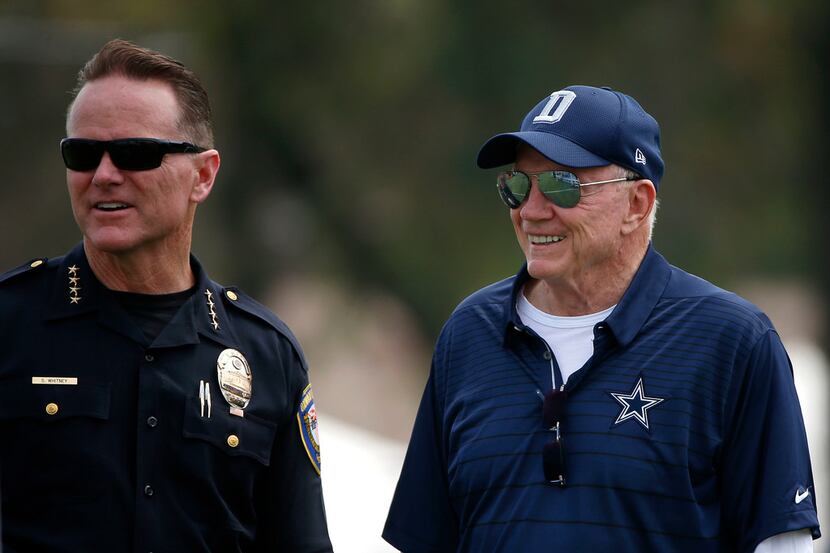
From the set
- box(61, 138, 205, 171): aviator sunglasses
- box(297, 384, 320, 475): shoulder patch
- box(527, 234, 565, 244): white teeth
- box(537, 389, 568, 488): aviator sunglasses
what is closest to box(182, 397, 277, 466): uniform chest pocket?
box(297, 384, 320, 475): shoulder patch

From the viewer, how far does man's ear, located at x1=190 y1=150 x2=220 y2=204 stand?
4254mm

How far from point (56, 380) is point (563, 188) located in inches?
59.0

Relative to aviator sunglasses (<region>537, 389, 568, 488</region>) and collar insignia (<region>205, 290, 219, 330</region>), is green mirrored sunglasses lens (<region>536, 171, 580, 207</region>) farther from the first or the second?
collar insignia (<region>205, 290, 219, 330</region>)

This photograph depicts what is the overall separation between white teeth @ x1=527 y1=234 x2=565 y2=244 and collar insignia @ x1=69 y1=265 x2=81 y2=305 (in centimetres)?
129

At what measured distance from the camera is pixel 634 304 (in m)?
4.09

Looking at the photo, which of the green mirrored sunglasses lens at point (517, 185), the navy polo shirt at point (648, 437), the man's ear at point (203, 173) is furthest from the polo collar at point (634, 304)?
the man's ear at point (203, 173)

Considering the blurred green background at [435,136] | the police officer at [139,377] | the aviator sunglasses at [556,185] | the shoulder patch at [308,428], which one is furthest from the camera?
the blurred green background at [435,136]

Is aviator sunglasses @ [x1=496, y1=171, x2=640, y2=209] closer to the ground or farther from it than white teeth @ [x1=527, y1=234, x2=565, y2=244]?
farther from it

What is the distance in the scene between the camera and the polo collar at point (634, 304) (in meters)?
4.04

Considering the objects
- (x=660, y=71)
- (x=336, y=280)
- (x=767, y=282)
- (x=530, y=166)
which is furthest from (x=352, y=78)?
(x=530, y=166)

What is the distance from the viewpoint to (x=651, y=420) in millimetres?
3914

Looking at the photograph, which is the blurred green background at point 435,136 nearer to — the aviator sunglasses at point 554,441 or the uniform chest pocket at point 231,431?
the uniform chest pocket at point 231,431

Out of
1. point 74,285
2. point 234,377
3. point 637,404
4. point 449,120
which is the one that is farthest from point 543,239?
point 449,120

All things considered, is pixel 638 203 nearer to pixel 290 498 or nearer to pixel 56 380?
pixel 290 498
